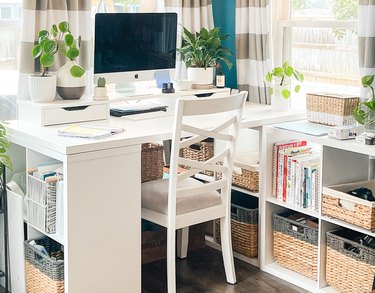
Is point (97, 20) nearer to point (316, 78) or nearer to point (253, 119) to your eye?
point (253, 119)

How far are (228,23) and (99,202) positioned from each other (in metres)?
1.78

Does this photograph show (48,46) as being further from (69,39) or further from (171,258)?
(171,258)

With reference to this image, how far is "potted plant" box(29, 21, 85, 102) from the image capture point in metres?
3.03

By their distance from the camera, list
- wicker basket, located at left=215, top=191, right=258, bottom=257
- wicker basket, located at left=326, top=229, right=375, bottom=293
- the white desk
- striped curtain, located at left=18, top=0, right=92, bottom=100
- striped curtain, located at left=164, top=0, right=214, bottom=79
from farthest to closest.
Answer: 1. striped curtain, located at left=164, top=0, right=214, bottom=79
2. wicker basket, located at left=215, top=191, right=258, bottom=257
3. striped curtain, located at left=18, top=0, right=92, bottom=100
4. wicker basket, located at left=326, top=229, right=375, bottom=293
5. the white desk

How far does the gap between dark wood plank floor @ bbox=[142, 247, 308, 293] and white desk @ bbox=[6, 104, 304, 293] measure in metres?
0.34

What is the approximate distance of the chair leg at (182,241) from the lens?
3.59m

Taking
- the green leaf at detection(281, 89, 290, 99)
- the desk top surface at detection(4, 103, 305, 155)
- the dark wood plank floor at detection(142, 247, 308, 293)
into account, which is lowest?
the dark wood plank floor at detection(142, 247, 308, 293)

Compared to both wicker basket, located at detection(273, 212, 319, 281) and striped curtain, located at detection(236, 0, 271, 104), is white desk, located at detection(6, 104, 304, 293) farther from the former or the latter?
striped curtain, located at detection(236, 0, 271, 104)

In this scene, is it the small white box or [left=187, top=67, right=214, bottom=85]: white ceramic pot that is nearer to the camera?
the small white box

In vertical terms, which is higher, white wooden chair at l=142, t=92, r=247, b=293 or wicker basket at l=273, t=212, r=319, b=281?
white wooden chair at l=142, t=92, r=247, b=293

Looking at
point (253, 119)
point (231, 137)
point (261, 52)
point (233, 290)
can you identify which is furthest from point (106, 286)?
point (261, 52)

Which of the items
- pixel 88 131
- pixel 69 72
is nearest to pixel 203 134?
pixel 88 131

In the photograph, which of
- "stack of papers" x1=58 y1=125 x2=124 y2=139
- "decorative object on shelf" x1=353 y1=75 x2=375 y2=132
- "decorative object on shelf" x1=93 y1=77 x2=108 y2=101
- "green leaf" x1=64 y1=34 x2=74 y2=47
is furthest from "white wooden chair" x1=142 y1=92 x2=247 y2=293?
"green leaf" x1=64 y1=34 x2=74 y2=47

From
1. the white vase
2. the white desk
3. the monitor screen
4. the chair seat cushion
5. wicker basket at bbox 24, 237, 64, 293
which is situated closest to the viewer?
the white desk
